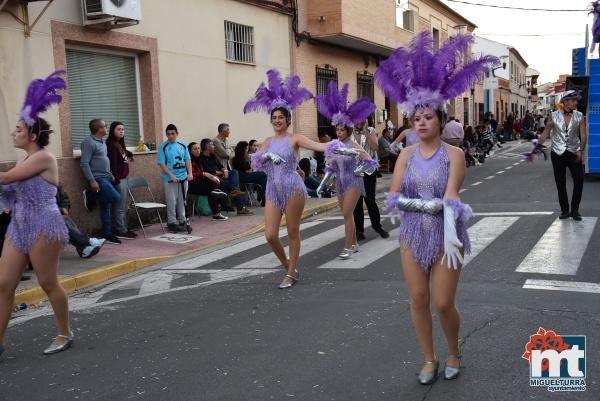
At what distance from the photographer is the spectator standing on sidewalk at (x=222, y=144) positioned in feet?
43.3

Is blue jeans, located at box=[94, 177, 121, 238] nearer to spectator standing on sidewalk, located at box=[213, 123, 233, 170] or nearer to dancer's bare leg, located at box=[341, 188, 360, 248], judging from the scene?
spectator standing on sidewalk, located at box=[213, 123, 233, 170]

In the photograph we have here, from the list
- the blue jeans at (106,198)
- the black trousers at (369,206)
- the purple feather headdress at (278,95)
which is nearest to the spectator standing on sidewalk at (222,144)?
the blue jeans at (106,198)

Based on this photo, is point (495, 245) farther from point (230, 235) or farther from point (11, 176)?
point (11, 176)

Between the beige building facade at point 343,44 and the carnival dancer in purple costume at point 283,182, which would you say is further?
the beige building facade at point 343,44

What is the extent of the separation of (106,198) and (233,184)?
360 centimetres

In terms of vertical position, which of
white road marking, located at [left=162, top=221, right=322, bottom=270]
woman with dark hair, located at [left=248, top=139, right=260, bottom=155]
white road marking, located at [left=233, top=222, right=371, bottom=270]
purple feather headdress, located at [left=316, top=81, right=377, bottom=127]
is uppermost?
purple feather headdress, located at [left=316, top=81, right=377, bottom=127]

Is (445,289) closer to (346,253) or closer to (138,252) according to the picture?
(346,253)

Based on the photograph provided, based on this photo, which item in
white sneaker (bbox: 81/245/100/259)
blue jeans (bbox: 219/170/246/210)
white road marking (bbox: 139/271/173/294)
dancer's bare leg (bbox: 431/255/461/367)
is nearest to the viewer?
dancer's bare leg (bbox: 431/255/461/367)

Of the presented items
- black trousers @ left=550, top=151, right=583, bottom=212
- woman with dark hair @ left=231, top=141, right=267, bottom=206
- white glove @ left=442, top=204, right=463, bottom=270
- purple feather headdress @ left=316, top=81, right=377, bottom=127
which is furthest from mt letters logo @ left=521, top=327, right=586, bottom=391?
woman with dark hair @ left=231, top=141, right=267, bottom=206

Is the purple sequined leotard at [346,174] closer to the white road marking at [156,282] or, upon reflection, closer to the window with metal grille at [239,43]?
the white road marking at [156,282]

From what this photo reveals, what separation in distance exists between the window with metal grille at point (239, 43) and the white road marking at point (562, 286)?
10.5 m

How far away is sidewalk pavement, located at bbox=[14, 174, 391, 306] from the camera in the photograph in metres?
7.24

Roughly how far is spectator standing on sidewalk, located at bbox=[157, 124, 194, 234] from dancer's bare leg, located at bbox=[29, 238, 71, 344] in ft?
19.0

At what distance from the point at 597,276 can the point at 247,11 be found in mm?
11687
